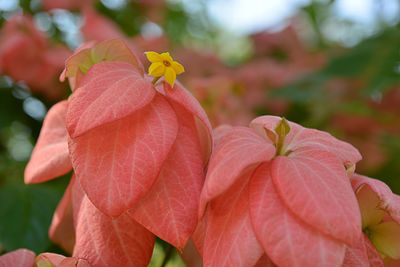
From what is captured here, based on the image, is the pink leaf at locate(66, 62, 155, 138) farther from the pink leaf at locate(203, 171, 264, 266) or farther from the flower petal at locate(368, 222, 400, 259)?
the flower petal at locate(368, 222, 400, 259)

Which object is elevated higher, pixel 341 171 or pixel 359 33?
pixel 341 171

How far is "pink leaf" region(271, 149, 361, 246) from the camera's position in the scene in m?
0.24

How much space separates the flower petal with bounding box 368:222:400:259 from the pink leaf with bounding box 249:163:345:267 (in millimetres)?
91

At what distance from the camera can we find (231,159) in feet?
0.86

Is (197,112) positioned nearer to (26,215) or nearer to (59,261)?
(59,261)

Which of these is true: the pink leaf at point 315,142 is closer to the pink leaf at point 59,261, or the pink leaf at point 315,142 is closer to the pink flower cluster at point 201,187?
Answer: the pink flower cluster at point 201,187

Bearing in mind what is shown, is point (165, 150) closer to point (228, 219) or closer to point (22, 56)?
point (228, 219)

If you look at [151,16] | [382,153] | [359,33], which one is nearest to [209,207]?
[382,153]

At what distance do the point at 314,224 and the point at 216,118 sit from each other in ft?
1.39

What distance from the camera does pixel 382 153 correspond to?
86 centimetres

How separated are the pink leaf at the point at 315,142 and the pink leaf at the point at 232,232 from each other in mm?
46

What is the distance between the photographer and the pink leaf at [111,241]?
288 millimetres

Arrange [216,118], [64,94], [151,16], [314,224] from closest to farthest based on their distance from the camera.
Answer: [314,224] < [216,118] < [64,94] < [151,16]

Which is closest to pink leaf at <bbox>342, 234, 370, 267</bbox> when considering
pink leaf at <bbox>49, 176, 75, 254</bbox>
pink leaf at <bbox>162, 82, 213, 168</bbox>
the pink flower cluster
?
the pink flower cluster
